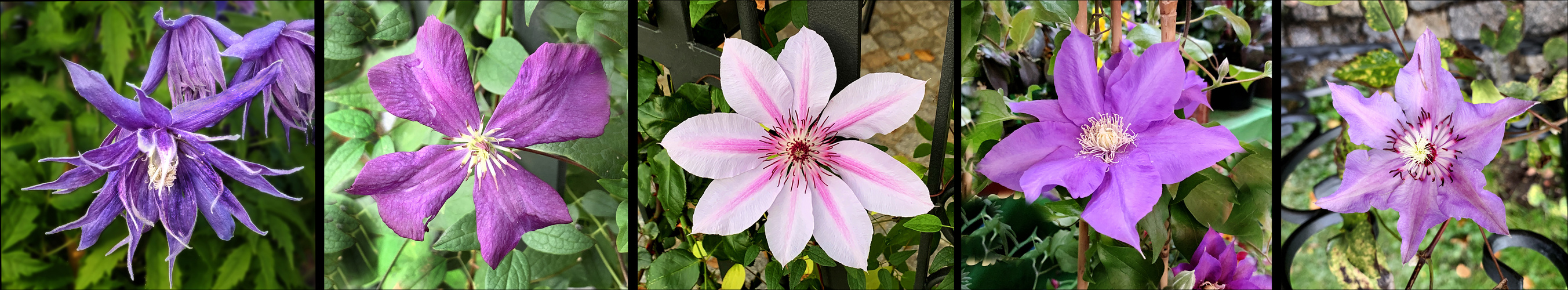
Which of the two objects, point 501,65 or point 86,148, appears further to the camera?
point 86,148

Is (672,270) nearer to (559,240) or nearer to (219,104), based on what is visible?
(559,240)

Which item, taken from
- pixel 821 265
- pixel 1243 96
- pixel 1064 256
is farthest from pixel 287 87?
pixel 1243 96

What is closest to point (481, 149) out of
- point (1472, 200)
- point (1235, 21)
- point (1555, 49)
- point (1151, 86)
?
point (1151, 86)

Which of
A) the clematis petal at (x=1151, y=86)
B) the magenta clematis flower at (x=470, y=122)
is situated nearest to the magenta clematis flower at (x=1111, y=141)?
the clematis petal at (x=1151, y=86)

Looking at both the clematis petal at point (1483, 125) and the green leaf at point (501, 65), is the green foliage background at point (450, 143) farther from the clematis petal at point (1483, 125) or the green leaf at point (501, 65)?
the clematis petal at point (1483, 125)

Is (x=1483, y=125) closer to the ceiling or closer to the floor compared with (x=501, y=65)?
closer to the floor

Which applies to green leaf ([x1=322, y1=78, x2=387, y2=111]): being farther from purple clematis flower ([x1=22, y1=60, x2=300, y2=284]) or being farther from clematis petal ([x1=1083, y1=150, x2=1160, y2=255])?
clematis petal ([x1=1083, y1=150, x2=1160, y2=255])
